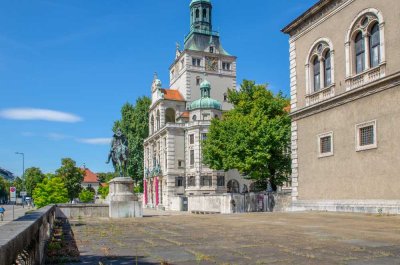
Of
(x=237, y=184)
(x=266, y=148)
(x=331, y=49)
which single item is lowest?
(x=237, y=184)

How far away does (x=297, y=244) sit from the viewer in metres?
8.79

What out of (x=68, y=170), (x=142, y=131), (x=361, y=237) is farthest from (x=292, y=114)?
(x=68, y=170)

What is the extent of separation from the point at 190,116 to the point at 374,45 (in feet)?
145

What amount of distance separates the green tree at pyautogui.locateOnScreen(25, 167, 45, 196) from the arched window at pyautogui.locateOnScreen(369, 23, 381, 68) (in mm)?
108691

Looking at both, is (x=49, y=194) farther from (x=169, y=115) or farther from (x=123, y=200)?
(x=123, y=200)

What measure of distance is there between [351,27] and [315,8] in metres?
3.72

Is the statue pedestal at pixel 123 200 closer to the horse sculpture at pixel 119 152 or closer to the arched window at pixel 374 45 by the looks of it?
the horse sculpture at pixel 119 152

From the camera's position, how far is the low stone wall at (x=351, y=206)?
65.2 ft

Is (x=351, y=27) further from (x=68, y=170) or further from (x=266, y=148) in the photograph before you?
(x=68, y=170)

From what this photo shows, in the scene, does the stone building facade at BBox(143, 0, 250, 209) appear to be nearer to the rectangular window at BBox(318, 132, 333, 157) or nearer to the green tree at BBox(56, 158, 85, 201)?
the green tree at BBox(56, 158, 85, 201)

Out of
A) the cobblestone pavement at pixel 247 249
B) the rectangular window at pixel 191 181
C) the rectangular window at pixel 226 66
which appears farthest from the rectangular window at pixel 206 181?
the cobblestone pavement at pixel 247 249

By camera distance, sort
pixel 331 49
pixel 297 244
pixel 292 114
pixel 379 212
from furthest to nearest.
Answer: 1. pixel 292 114
2. pixel 331 49
3. pixel 379 212
4. pixel 297 244

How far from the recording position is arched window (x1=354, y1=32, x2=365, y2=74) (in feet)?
74.2

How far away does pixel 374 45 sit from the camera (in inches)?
866
